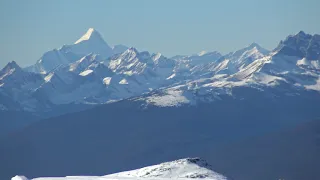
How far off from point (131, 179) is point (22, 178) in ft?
138

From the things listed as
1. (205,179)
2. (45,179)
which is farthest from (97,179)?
(205,179)

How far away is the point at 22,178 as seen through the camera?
417 feet

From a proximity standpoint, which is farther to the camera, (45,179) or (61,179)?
(45,179)

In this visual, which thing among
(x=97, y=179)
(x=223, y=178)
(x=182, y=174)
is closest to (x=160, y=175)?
(x=182, y=174)

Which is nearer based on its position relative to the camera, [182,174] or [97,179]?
[97,179]

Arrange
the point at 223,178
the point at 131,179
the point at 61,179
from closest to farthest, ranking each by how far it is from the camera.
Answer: the point at 61,179 → the point at 131,179 → the point at 223,178

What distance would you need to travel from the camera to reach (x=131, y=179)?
16500 cm

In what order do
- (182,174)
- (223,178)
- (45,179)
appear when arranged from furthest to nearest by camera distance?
(182,174) → (223,178) → (45,179)

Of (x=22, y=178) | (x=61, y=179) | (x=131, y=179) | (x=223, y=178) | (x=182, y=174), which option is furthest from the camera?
(x=182, y=174)

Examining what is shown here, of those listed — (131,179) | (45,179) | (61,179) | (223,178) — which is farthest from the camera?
(223,178)

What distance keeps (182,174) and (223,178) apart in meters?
18.7

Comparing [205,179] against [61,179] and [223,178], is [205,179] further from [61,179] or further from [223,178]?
[61,179]

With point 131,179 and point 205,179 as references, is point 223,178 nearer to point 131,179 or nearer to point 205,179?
point 205,179

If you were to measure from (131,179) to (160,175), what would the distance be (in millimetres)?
34545
